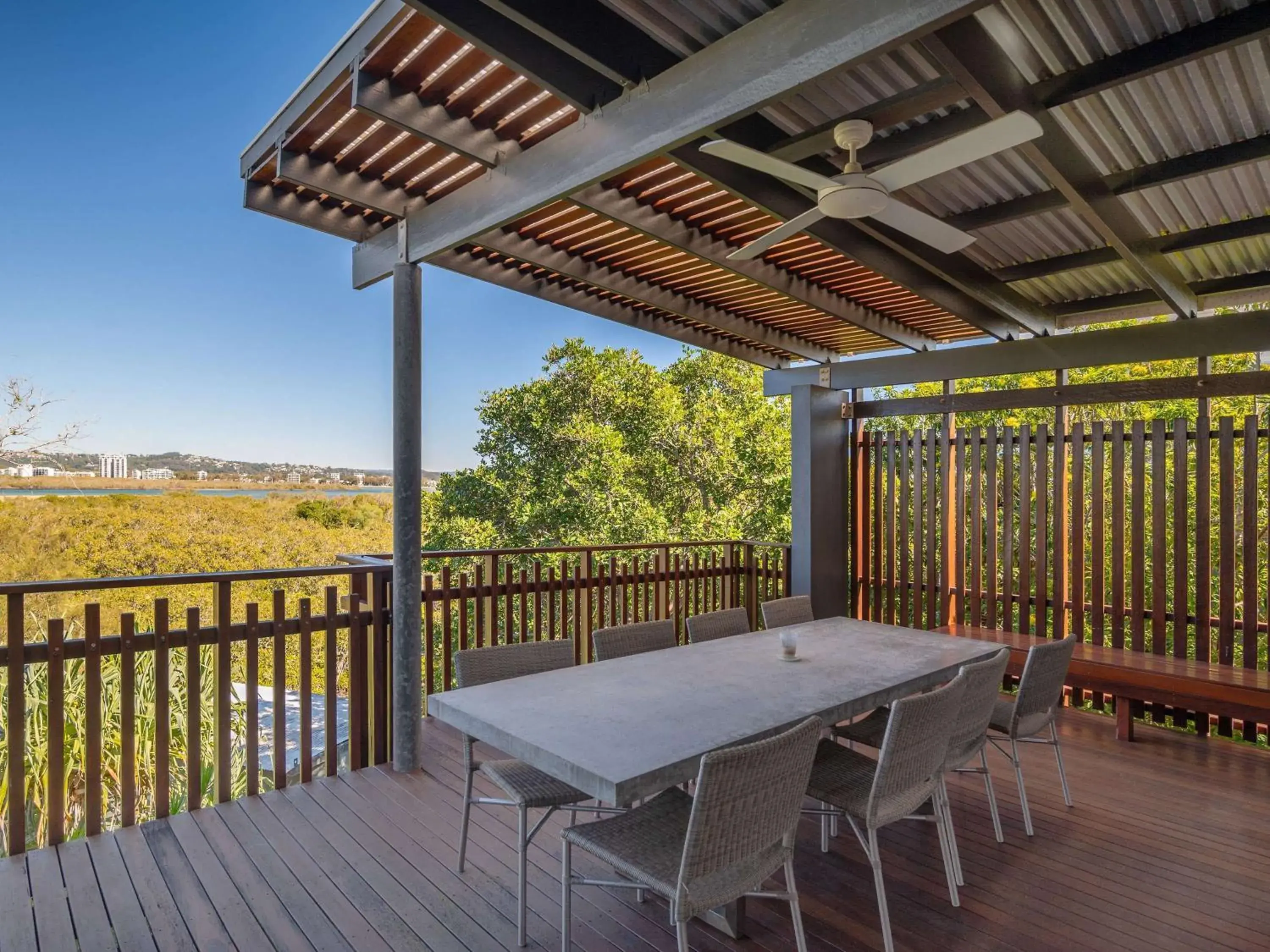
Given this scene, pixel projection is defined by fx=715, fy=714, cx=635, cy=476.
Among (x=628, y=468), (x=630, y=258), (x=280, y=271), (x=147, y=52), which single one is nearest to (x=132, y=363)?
(x=280, y=271)

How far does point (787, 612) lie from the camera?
14.0 feet

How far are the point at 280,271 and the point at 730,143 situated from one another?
28.7 meters

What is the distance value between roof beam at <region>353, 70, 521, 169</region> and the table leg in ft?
10.1

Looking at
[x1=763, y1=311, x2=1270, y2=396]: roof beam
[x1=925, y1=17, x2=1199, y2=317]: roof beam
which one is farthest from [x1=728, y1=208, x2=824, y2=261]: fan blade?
[x1=763, y1=311, x2=1270, y2=396]: roof beam

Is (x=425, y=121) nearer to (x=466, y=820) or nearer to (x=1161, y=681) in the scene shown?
(x=466, y=820)

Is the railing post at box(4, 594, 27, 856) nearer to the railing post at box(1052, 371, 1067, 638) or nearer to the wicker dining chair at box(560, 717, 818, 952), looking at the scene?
the wicker dining chair at box(560, 717, 818, 952)

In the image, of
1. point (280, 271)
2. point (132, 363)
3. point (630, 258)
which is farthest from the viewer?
point (280, 271)

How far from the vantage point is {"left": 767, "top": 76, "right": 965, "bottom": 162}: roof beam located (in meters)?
2.62

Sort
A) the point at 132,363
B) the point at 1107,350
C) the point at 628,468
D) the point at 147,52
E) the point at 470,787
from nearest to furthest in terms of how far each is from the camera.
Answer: the point at 470,787 < the point at 1107,350 < the point at 628,468 < the point at 147,52 < the point at 132,363

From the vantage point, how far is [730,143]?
7.70ft

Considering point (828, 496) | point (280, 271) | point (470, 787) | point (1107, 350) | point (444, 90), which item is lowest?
point (470, 787)

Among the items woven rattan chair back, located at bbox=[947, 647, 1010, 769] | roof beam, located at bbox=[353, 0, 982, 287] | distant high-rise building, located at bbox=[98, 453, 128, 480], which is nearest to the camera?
roof beam, located at bbox=[353, 0, 982, 287]

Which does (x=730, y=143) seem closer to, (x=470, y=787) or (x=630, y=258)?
(x=630, y=258)

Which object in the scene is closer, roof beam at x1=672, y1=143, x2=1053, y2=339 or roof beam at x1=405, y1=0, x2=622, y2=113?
roof beam at x1=405, y1=0, x2=622, y2=113
